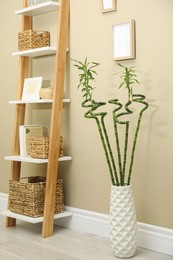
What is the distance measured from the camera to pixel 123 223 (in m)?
2.65

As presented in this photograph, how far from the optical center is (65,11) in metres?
3.25

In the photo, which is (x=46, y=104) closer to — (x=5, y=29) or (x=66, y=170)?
(x=66, y=170)

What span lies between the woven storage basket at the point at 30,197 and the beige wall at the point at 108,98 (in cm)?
12

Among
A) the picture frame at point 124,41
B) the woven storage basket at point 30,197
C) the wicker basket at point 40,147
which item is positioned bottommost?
the woven storage basket at point 30,197

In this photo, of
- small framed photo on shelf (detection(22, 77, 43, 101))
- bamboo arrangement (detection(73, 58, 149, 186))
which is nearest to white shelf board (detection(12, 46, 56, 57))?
small framed photo on shelf (detection(22, 77, 43, 101))

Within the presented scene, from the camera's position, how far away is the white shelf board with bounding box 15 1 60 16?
10.6 feet

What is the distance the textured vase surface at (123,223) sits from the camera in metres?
2.66

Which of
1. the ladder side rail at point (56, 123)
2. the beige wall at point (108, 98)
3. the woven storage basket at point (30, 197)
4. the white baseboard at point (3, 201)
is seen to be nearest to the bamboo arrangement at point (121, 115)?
the beige wall at point (108, 98)

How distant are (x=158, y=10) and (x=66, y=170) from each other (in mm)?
1373

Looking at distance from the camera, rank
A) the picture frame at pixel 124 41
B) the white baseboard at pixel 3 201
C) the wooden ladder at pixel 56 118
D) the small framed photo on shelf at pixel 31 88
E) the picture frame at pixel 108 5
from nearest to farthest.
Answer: the picture frame at pixel 124 41 < the picture frame at pixel 108 5 < the wooden ladder at pixel 56 118 < the small framed photo on shelf at pixel 31 88 < the white baseboard at pixel 3 201

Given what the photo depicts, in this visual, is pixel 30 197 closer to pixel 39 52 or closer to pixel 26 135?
pixel 26 135

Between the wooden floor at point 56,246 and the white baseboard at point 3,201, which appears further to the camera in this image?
the white baseboard at point 3,201

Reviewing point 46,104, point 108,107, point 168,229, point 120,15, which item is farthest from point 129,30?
point 168,229

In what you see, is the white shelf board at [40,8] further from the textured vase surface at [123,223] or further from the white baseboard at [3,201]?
the white baseboard at [3,201]
